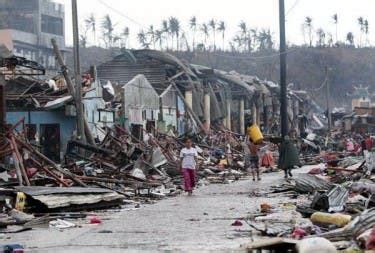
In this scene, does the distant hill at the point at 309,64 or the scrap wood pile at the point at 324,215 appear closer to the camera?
the scrap wood pile at the point at 324,215

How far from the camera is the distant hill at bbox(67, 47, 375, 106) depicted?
108 metres

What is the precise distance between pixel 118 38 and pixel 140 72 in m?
69.1

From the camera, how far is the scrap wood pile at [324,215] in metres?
9.46

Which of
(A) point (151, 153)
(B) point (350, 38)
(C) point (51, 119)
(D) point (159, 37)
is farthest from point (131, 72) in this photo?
(B) point (350, 38)

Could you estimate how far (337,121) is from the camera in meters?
79.8

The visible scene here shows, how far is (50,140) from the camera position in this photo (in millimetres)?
33031

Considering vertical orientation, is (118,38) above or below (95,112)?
above

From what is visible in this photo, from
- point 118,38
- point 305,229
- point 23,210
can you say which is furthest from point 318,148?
point 118,38

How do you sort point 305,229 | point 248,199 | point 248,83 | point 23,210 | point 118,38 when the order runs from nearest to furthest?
point 305,229 < point 23,210 < point 248,199 < point 248,83 < point 118,38

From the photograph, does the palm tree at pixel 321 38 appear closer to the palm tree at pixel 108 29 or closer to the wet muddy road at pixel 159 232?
the palm tree at pixel 108 29

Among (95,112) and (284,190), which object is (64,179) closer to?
(284,190)

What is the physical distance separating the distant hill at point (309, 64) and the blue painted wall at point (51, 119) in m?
70.8

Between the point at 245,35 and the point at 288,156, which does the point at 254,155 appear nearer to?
the point at 288,156

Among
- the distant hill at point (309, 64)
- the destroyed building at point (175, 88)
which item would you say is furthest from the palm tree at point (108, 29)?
the destroyed building at point (175, 88)
